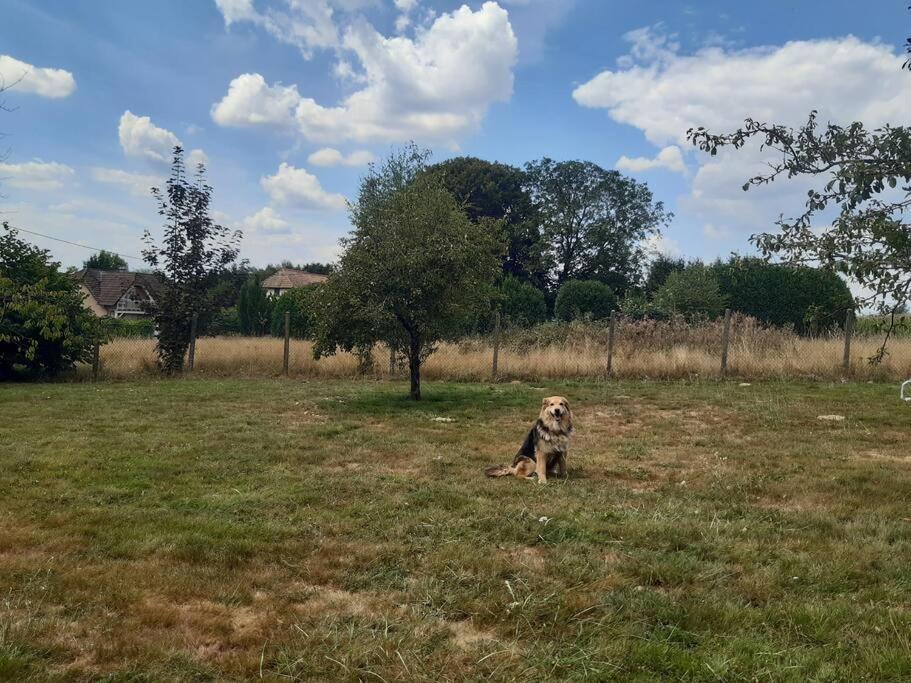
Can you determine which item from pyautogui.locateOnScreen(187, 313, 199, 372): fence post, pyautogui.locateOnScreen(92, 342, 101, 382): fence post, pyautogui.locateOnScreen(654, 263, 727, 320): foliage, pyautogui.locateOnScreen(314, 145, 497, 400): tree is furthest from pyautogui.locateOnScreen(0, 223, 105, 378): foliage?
pyautogui.locateOnScreen(654, 263, 727, 320): foliage

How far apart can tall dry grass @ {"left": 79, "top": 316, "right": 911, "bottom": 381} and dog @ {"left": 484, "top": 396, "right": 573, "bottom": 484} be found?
8673 millimetres

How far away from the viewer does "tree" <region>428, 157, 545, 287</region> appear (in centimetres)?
4078

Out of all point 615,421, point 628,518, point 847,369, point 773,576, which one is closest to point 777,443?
point 615,421

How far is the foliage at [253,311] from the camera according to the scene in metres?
32.9

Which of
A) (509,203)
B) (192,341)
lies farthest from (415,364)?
(509,203)

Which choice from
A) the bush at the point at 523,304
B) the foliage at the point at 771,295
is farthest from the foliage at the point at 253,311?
the foliage at the point at 771,295

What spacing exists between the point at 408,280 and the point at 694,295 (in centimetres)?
1591

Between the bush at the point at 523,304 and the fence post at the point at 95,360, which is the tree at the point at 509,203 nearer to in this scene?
the bush at the point at 523,304

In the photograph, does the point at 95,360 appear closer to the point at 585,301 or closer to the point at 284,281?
the point at 585,301

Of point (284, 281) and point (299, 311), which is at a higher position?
point (284, 281)

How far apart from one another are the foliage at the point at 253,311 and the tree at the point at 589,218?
18.5 m

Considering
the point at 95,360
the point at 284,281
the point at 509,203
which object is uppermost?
the point at 509,203

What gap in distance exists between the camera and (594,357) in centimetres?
1470

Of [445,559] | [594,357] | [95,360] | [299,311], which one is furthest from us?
[594,357]
